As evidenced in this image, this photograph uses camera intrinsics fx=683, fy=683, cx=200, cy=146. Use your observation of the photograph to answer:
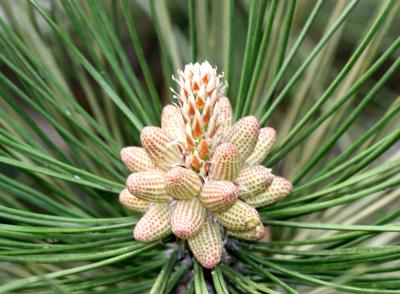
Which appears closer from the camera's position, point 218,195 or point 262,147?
point 218,195

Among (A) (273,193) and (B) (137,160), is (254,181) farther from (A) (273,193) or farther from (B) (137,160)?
(B) (137,160)

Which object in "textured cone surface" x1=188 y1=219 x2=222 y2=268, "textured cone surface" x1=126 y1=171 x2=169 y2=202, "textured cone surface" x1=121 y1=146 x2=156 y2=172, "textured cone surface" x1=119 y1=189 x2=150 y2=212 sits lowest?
"textured cone surface" x1=188 y1=219 x2=222 y2=268

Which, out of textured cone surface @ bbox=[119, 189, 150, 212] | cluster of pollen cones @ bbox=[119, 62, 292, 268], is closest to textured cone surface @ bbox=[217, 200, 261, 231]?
cluster of pollen cones @ bbox=[119, 62, 292, 268]

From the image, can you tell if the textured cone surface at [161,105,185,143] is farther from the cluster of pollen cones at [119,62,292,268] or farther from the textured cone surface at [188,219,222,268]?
the textured cone surface at [188,219,222,268]

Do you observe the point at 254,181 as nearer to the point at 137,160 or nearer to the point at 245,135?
the point at 245,135

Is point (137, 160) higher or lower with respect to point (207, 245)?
higher

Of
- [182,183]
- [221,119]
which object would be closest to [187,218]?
[182,183]

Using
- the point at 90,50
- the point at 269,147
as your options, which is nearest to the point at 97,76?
the point at 90,50

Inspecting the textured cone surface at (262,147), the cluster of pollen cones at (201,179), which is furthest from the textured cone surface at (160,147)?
the textured cone surface at (262,147)
